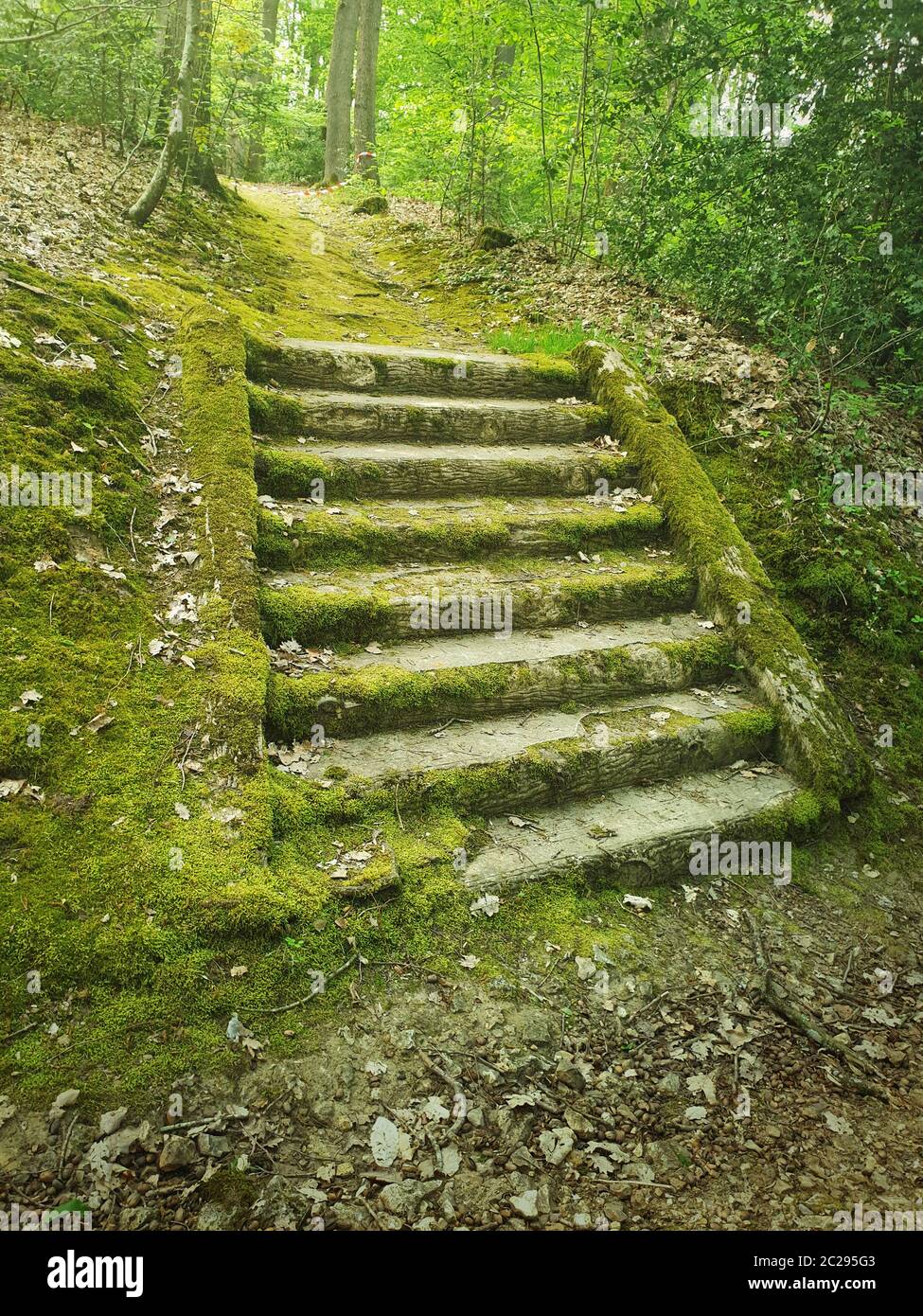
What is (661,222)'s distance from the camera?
7.49m

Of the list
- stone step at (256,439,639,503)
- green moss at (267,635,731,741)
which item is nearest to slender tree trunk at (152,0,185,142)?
stone step at (256,439,639,503)

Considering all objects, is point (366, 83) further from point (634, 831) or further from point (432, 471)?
point (634, 831)

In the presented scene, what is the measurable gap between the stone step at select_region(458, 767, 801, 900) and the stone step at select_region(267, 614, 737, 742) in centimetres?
65

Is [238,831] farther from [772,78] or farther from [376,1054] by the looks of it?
[772,78]

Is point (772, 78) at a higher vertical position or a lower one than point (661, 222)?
higher

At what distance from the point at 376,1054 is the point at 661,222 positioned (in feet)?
26.1

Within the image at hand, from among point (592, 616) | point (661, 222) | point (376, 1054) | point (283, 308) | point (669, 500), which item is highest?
point (661, 222)

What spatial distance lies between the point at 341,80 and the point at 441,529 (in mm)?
15458

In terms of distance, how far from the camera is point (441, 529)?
15.9 ft

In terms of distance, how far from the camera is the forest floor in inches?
86.9

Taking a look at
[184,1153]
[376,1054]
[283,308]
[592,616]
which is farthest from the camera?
[283,308]
